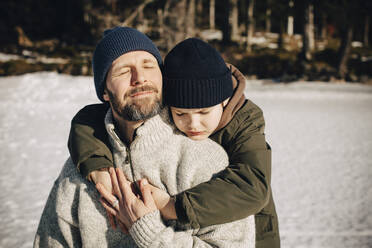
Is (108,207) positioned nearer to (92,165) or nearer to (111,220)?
(111,220)

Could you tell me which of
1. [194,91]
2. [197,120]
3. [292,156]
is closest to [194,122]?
[197,120]

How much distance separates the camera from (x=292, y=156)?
559cm

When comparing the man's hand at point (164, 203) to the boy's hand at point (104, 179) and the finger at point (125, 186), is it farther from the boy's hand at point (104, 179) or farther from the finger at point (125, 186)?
the boy's hand at point (104, 179)

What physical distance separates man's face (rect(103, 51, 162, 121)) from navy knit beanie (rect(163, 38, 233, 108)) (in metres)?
0.08

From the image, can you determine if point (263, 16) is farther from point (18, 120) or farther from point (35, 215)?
point (35, 215)

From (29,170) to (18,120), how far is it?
10.5 ft

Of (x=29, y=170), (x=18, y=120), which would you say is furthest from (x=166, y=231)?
(x=18, y=120)

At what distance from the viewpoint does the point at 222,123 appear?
160 cm

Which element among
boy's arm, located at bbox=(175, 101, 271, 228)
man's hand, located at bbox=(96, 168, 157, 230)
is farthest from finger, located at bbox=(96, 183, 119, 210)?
boy's arm, located at bbox=(175, 101, 271, 228)

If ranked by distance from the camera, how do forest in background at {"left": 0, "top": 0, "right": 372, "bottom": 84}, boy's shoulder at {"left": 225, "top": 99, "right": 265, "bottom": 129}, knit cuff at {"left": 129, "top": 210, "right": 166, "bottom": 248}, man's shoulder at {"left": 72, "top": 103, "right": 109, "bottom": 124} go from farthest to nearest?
forest in background at {"left": 0, "top": 0, "right": 372, "bottom": 84}, man's shoulder at {"left": 72, "top": 103, "right": 109, "bottom": 124}, boy's shoulder at {"left": 225, "top": 99, "right": 265, "bottom": 129}, knit cuff at {"left": 129, "top": 210, "right": 166, "bottom": 248}

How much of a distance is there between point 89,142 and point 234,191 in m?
0.80

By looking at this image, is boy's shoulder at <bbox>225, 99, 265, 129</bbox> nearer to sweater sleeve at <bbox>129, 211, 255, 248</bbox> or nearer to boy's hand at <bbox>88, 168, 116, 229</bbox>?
sweater sleeve at <bbox>129, 211, 255, 248</bbox>

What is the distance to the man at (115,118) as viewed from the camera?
1.41 m

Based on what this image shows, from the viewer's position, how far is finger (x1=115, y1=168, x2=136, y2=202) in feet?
4.29
